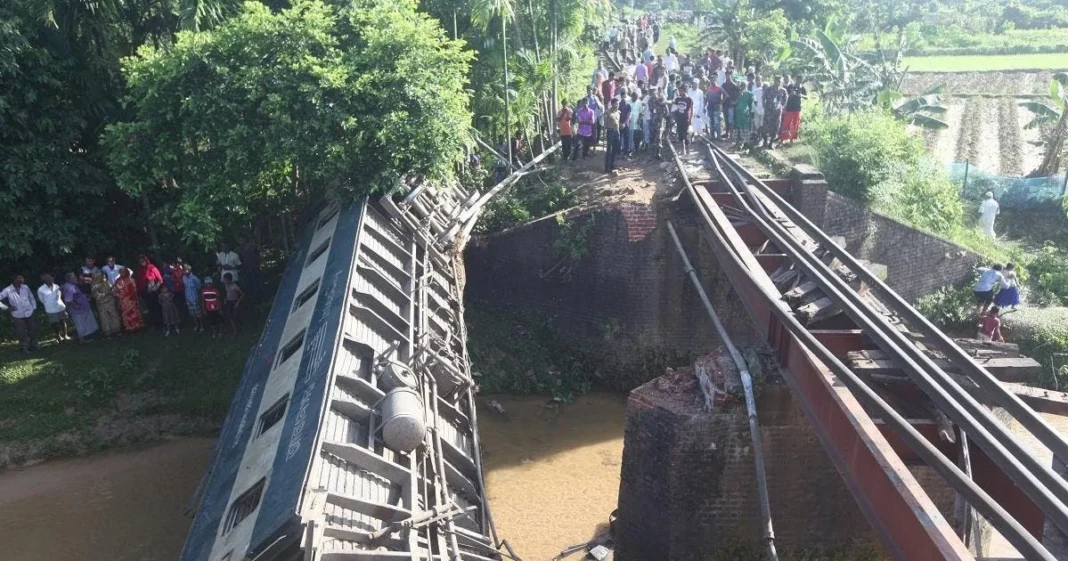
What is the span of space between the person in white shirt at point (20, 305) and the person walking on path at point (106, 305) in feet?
2.96

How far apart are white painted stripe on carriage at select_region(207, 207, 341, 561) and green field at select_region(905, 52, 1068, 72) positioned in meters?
Answer: 34.8

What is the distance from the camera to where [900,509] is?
5.85 m

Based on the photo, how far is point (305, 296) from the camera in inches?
424

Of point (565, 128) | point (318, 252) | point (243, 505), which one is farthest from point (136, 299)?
point (565, 128)

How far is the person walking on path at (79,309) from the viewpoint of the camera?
1357cm

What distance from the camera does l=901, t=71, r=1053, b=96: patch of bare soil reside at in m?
33.6

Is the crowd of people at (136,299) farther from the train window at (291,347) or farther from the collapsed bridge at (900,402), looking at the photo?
the collapsed bridge at (900,402)

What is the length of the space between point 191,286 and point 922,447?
38.2 ft

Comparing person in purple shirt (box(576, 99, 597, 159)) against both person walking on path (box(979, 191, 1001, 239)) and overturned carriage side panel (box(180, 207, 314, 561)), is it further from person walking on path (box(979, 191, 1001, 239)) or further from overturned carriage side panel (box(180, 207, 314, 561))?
person walking on path (box(979, 191, 1001, 239))

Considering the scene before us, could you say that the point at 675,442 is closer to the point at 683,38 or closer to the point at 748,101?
the point at 748,101

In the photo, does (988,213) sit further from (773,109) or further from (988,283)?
(773,109)

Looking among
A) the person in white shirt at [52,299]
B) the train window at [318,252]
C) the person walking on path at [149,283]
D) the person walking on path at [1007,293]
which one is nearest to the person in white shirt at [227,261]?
the person walking on path at [149,283]

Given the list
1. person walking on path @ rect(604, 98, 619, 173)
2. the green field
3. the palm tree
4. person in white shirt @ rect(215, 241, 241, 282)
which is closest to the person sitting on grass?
person walking on path @ rect(604, 98, 619, 173)

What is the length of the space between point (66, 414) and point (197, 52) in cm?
589
